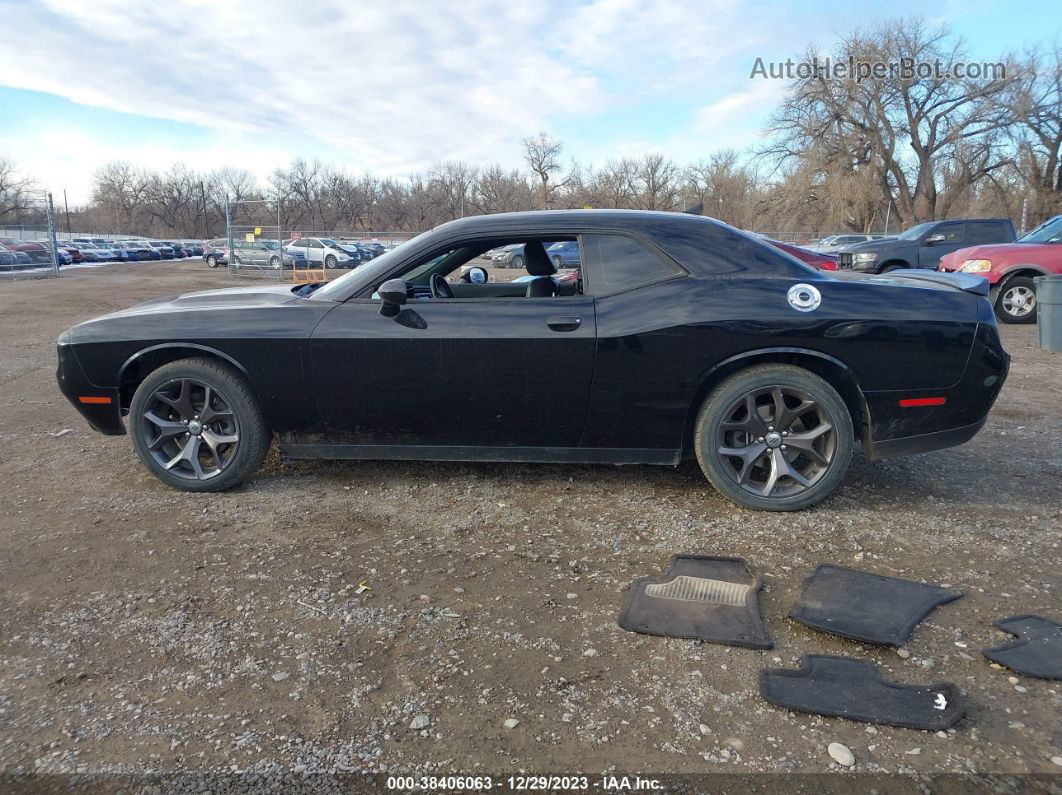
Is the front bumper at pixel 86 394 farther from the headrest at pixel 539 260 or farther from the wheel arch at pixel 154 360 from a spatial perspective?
the headrest at pixel 539 260

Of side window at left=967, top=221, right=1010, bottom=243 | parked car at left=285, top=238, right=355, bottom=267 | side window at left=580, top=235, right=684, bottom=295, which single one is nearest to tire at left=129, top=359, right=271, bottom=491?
side window at left=580, top=235, right=684, bottom=295

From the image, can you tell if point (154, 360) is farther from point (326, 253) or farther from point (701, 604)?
point (326, 253)

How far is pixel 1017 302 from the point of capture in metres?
11.6

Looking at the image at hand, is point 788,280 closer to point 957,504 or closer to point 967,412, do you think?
point 967,412

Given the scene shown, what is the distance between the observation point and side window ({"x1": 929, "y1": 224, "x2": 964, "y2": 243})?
15453 millimetres

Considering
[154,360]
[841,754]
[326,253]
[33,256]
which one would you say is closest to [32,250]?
[33,256]

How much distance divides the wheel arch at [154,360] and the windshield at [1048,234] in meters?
12.3

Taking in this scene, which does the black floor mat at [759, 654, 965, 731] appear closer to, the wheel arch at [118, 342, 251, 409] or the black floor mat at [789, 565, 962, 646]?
the black floor mat at [789, 565, 962, 646]

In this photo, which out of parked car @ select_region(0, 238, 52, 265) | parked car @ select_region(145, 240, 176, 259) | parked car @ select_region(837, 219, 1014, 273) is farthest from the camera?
parked car @ select_region(145, 240, 176, 259)

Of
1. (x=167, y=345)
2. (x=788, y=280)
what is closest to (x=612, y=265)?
(x=788, y=280)

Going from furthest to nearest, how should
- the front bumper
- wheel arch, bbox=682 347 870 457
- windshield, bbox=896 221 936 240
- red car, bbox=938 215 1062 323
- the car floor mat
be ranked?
1. windshield, bbox=896 221 936 240
2. red car, bbox=938 215 1062 323
3. the front bumper
4. wheel arch, bbox=682 347 870 457
5. the car floor mat

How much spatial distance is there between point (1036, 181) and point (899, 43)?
1007 centimetres

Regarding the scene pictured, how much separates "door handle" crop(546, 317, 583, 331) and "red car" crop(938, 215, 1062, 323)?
10023 millimetres

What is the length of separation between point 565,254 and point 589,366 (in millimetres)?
1171
